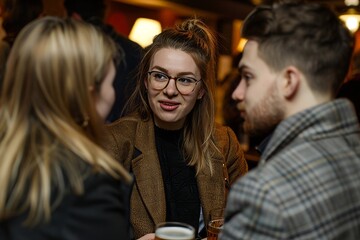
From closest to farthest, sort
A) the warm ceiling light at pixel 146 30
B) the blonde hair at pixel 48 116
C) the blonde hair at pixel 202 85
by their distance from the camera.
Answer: the blonde hair at pixel 48 116 < the blonde hair at pixel 202 85 < the warm ceiling light at pixel 146 30

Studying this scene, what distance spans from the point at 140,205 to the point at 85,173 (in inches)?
38.2

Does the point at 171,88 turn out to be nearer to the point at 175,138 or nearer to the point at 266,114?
the point at 175,138

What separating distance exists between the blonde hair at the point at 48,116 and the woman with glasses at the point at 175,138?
0.86m

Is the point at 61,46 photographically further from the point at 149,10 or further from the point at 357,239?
the point at 149,10

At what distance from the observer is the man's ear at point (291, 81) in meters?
1.41

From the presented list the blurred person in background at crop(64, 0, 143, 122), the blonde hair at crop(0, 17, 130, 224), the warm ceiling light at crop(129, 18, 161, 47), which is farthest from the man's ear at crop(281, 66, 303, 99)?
the warm ceiling light at crop(129, 18, 161, 47)

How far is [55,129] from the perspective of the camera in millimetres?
1279

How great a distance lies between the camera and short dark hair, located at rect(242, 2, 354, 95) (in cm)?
142

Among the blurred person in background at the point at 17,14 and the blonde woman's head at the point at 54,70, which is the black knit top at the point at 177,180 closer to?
the blonde woman's head at the point at 54,70

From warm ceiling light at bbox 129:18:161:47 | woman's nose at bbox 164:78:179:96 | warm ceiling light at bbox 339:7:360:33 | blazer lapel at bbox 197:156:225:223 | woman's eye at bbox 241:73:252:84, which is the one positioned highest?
warm ceiling light at bbox 339:7:360:33

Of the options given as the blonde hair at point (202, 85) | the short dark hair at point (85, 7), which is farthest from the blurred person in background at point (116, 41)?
the blonde hair at point (202, 85)

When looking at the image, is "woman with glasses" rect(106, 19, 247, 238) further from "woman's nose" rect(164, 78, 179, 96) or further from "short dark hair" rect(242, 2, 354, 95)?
"short dark hair" rect(242, 2, 354, 95)

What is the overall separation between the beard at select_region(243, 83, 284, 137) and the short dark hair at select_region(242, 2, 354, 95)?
0.09m

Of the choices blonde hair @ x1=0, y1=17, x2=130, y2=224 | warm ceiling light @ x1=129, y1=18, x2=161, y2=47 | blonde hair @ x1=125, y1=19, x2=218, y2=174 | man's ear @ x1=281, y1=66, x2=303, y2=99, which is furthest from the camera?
warm ceiling light @ x1=129, y1=18, x2=161, y2=47
